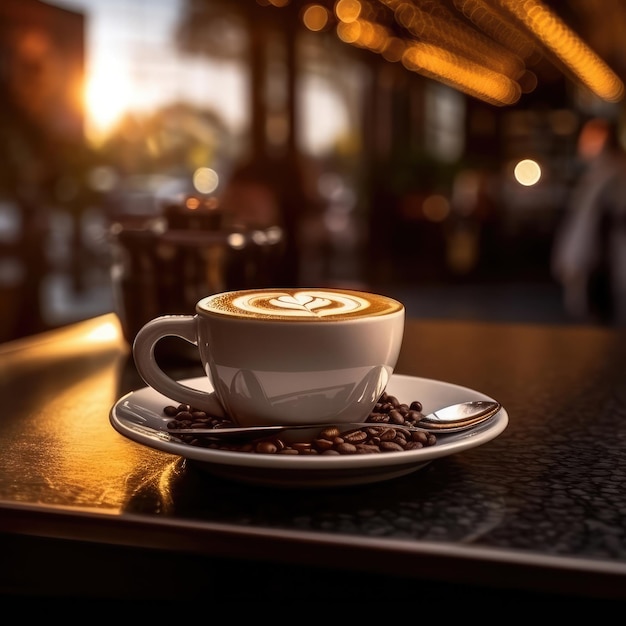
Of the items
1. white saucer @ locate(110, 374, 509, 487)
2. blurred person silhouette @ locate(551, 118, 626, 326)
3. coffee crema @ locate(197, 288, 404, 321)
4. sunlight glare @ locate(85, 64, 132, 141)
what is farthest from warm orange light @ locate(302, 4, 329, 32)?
white saucer @ locate(110, 374, 509, 487)

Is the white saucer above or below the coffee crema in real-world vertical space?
below

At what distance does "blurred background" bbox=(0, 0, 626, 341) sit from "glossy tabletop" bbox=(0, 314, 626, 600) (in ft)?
1.50

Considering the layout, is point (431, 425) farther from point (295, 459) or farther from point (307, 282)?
point (307, 282)

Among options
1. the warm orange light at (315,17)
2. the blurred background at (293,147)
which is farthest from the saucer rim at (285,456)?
the warm orange light at (315,17)

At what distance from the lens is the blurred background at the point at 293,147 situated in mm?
4930

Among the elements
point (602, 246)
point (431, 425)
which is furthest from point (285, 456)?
point (602, 246)

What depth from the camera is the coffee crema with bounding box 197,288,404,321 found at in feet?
2.29

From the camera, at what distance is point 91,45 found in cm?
586

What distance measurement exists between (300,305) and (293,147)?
708 cm

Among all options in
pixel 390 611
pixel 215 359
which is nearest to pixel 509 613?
pixel 390 611

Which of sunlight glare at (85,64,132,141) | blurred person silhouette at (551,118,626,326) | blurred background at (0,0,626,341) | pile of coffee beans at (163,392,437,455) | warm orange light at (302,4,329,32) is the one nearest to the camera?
pile of coffee beans at (163,392,437,455)

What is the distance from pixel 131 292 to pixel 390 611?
0.67 metres

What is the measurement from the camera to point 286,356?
68 cm

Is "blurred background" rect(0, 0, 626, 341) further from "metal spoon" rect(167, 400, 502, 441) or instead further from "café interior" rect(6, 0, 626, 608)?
"metal spoon" rect(167, 400, 502, 441)
